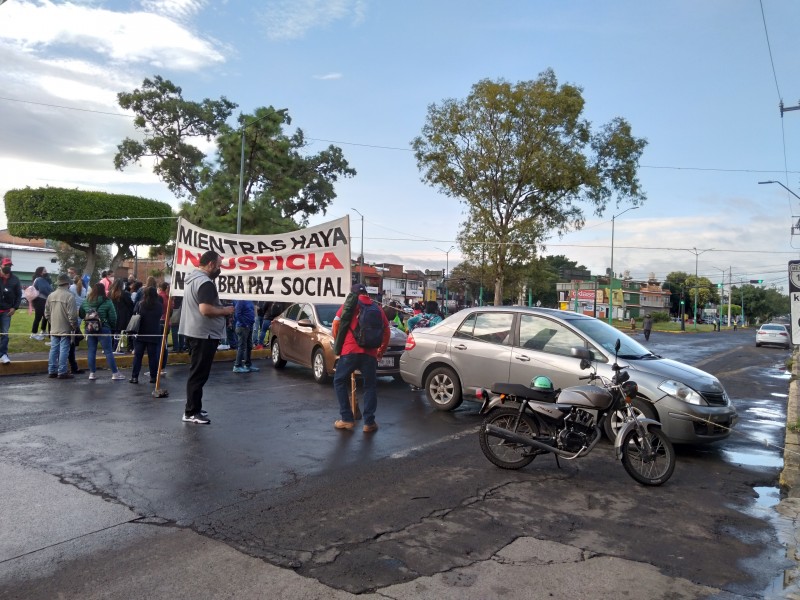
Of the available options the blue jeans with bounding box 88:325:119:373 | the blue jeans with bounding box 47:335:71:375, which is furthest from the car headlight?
the blue jeans with bounding box 47:335:71:375

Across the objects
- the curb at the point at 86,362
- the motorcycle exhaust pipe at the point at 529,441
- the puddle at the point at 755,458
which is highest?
the motorcycle exhaust pipe at the point at 529,441

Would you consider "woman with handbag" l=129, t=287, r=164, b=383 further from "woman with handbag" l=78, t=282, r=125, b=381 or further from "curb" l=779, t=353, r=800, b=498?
"curb" l=779, t=353, r=800, b=498

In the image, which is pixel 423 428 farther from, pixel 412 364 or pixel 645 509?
pixel 645 509

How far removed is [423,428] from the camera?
7980 millimetres

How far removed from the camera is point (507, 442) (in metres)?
6.13

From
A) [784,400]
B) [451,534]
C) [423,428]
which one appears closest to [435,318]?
[784,400]

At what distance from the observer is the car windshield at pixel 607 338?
25.6 feet

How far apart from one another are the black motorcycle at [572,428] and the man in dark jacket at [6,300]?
9.64 metres

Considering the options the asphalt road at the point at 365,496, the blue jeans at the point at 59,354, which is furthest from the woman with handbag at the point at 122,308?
the asphalt road at the point at 365,496

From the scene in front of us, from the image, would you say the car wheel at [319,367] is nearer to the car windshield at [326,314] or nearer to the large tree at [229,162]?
the car windshield at [326,314]

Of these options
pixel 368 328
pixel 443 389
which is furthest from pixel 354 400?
pixel 443 389

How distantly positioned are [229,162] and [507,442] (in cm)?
2562

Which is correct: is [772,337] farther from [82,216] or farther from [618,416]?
[82,216]

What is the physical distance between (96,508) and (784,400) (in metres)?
12.9
